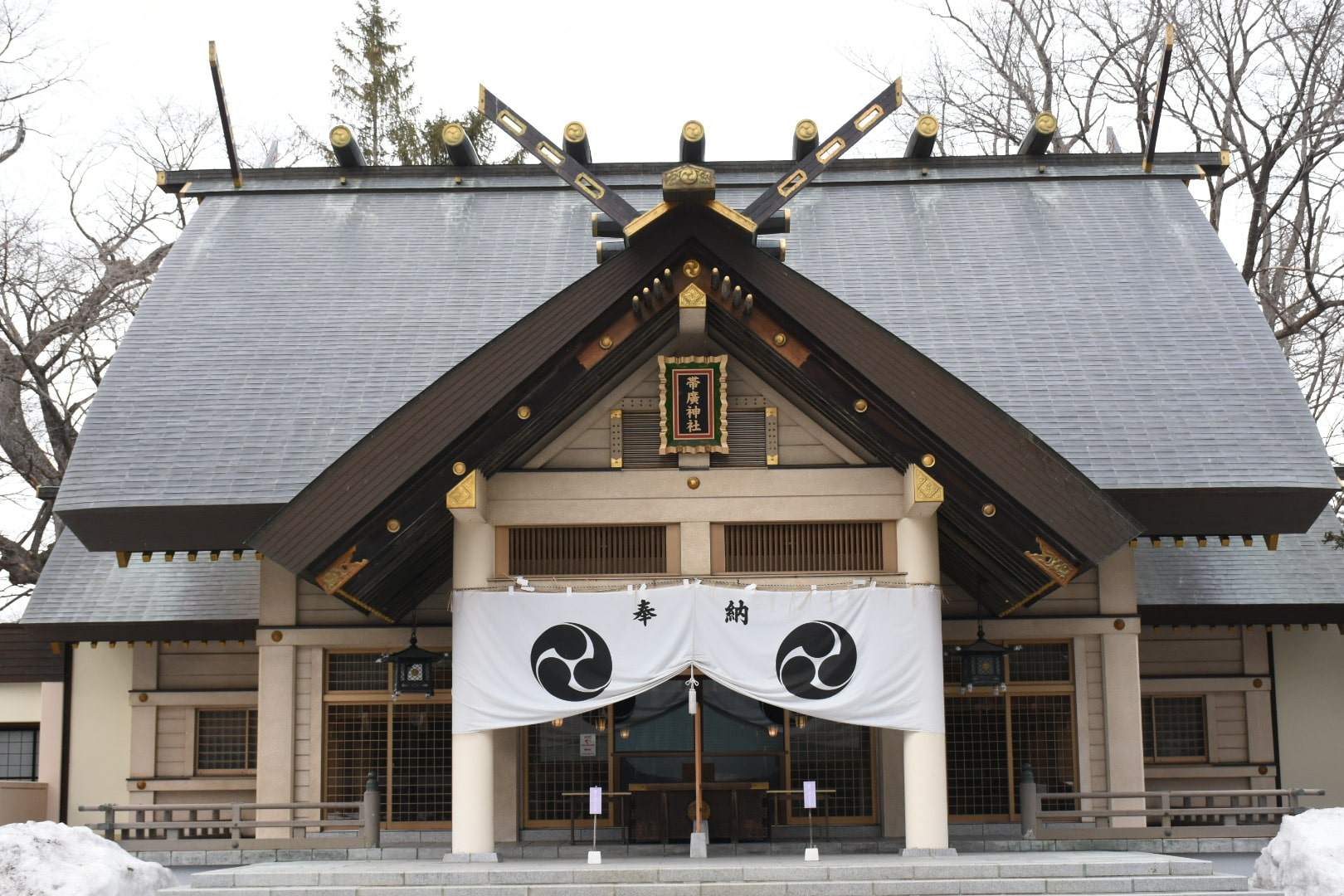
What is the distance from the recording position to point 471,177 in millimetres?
20750

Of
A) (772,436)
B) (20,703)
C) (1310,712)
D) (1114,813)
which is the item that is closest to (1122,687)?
(1114,813)

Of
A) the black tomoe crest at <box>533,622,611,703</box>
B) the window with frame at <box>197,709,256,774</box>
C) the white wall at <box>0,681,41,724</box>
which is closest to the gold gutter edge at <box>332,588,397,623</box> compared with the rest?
the black tomoe crest at <box>533,622,611,703</box>

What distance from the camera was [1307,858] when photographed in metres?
10.8

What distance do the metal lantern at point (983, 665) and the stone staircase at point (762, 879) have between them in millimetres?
3035

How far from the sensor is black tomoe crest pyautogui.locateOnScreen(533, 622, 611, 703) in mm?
12656

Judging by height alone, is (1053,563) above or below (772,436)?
below

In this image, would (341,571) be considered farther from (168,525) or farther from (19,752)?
(19,752)

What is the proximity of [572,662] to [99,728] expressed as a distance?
29.1 ft

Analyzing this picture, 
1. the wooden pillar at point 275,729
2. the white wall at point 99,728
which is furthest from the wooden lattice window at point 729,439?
the white wall at point 99,728

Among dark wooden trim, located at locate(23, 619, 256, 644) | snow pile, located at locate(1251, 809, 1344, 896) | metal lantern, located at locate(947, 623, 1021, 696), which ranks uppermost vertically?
dark wooden trim, located at locate(23, 619, 256, 644)

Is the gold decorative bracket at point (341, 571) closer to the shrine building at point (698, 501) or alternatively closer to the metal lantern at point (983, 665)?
the shrine building at point (698, 501)

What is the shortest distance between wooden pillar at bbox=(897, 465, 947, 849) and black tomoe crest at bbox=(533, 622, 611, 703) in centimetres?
289

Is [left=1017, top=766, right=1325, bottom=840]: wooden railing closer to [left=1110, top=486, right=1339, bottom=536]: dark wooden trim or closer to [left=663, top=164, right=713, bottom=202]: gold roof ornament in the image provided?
[left=1110, top=486, right=1339, bottom=536]: dark wooden trim

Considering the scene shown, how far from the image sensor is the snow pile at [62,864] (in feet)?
33.1
